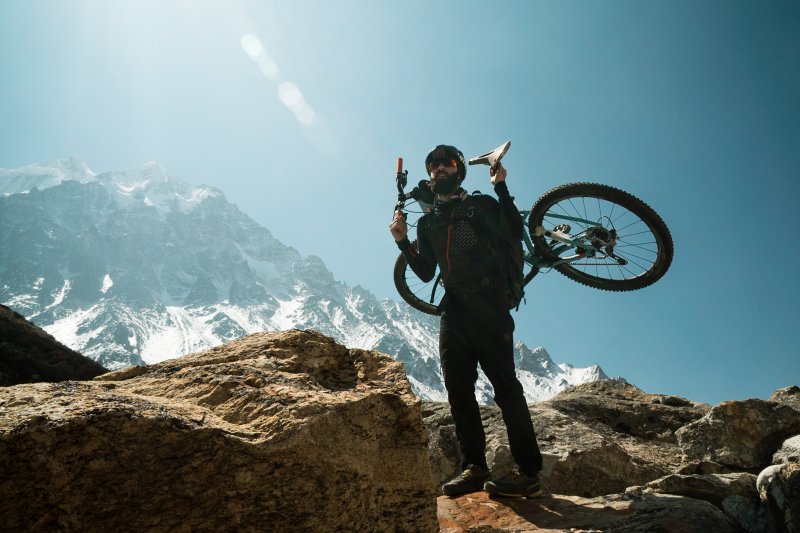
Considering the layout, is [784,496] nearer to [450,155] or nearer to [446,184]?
[446,184]

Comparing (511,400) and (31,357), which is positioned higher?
(31,357)

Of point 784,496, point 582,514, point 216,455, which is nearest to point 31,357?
point 216,455

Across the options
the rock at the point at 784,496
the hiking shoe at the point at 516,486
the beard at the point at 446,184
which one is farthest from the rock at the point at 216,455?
the beard at the point at 446,184

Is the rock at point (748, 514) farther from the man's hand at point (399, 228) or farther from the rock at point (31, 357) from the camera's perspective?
the rock at point (31, 357)

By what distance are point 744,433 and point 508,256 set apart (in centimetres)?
415

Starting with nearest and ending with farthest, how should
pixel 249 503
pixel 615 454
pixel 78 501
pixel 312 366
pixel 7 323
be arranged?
1. pixel 78 501
2. pixel 249 503
3. pixel 312 366
4. pixel 615 454
5. pixel 7 323

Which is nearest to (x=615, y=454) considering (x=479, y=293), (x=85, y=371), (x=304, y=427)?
(x=479, y=293)

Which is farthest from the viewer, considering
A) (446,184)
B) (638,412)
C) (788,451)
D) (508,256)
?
(638,412)

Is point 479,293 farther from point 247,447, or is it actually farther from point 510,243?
point 247,447

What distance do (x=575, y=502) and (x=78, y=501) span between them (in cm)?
374

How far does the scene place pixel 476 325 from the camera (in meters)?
4.78

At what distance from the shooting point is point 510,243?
17.0ft

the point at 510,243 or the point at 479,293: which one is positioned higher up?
the point at 510,243

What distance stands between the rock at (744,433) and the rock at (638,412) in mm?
1402
